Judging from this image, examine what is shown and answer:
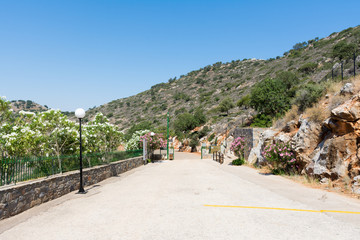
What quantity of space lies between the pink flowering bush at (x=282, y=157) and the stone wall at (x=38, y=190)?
10.3m

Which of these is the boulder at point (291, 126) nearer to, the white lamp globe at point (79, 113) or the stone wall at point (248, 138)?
the stone wall at point (248, 138)

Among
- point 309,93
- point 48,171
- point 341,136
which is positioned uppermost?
point 309,93

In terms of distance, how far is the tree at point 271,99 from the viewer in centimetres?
3331

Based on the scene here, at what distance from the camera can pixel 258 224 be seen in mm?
5840

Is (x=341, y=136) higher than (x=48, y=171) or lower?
higher

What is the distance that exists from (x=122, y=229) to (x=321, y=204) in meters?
6.28

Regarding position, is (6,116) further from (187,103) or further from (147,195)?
(187,103)

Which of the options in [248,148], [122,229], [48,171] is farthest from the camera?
[248,148]

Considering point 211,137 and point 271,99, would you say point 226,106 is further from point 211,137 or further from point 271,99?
point 271,99

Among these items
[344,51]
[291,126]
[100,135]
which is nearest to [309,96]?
[291,126]

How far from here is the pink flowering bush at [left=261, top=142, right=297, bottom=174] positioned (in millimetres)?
13633

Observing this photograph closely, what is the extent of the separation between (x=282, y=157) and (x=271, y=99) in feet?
71.9

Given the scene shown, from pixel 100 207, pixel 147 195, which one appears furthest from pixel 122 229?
pixel 147 195

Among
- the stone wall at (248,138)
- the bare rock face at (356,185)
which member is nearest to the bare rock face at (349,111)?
the bare rock face at (356,185)
